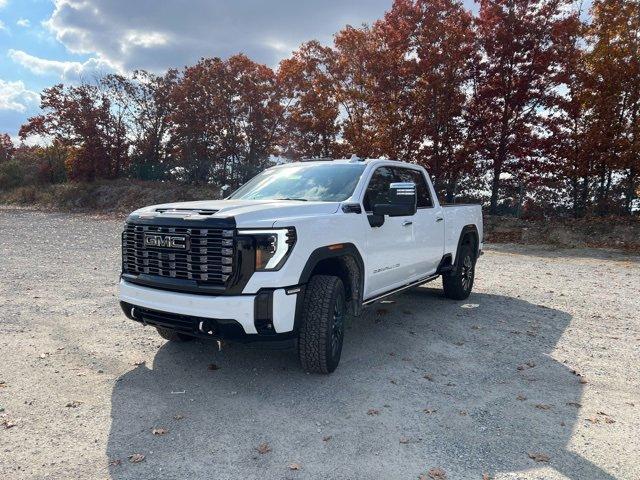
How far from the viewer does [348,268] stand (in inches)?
183

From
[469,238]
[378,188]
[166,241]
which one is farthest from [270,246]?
[469,238]

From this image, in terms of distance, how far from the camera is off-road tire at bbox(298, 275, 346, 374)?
4.11m

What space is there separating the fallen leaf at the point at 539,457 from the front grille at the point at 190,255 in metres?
2.52

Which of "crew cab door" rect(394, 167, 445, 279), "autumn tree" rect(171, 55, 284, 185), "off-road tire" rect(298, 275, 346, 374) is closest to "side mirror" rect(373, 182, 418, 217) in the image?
"off-road tire" rect(298, 275, 346, 374)

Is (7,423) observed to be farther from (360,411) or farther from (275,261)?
(360,411)

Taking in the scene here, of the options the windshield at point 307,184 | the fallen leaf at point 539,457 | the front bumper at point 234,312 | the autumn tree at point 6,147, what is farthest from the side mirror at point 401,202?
the autumn tree at point 6,147

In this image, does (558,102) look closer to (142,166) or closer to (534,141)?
(534,141)

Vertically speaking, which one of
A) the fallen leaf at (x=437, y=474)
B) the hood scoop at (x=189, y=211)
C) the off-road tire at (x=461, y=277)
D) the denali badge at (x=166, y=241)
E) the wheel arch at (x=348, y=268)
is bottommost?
the fallen leaf at (x=437, y=474)

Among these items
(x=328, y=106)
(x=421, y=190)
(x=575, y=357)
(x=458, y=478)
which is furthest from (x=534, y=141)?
(x=458, y=478)

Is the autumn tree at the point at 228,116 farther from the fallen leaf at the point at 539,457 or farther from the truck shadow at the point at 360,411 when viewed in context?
the fallen leaf at the point at 539,457

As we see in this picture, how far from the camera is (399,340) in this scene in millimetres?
5570

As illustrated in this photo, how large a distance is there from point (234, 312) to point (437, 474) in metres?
1.83

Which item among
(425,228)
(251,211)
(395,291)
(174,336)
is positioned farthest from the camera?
(425,228)

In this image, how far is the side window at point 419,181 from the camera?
6.12 metres
